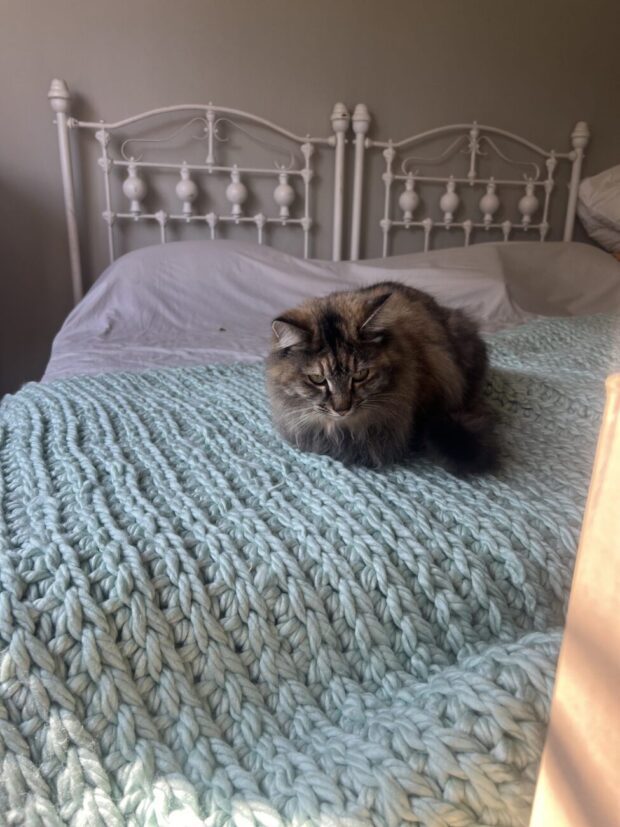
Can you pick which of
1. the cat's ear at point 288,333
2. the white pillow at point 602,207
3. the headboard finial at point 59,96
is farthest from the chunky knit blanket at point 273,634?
the white pillow at point 602,207

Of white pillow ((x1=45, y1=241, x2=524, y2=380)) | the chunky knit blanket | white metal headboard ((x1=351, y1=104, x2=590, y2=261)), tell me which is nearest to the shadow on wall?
white pillow ((x1=45, y1=241, x2=524, y2=380))

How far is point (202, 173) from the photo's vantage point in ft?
7.30

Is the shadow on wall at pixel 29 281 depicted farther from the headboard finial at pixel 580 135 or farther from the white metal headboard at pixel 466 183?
the headboard finial at pixel 580 135

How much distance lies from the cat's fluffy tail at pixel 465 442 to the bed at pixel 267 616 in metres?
0.03

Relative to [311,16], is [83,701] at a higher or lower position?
lower

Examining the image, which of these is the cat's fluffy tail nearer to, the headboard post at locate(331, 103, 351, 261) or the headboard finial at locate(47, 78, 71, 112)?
the headboard post at locate(331, 103, 351, 261)

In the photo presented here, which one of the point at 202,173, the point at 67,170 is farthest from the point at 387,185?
the point at 67,170

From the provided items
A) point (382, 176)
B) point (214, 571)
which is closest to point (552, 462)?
point (214, 571)

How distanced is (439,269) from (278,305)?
547mm

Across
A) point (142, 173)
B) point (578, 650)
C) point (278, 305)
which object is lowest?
point (278, 305)

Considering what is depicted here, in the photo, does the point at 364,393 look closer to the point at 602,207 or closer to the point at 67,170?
the point at 67,170

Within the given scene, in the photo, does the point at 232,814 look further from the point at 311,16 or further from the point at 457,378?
the point at 311,16

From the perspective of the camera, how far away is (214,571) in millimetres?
594

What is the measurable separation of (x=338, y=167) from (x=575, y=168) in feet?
3.45
